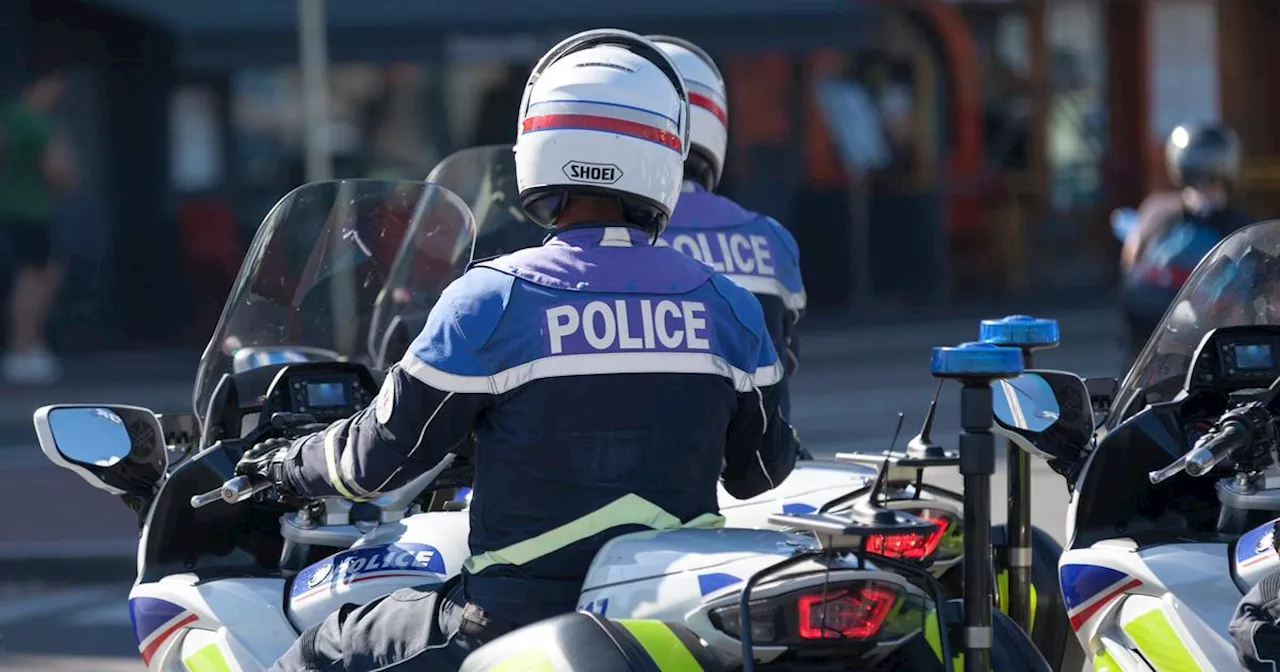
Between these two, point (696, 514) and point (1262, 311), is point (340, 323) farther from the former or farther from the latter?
point (1262, 311)

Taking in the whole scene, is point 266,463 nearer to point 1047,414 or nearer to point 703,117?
point 1047,414

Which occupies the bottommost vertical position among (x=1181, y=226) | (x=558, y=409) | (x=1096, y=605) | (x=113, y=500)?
(x=113, y=500)

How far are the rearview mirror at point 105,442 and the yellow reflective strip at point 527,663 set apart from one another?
1521mm

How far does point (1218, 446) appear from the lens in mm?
4156

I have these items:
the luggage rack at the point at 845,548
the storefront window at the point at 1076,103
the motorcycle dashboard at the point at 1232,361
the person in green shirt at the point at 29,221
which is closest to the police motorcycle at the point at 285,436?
the luggage rack at the point at 845,548

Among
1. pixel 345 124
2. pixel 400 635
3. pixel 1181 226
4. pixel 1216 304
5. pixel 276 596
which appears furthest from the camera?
pixel 345 124

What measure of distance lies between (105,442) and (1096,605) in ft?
6.65

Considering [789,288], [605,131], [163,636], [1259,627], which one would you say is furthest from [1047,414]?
[163,636]

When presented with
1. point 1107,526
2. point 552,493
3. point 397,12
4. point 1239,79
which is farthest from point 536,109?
point 1239,79

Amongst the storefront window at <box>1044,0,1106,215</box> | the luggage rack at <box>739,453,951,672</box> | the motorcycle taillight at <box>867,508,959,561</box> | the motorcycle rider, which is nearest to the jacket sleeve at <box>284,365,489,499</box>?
the luggage rack at <box>739,453,951,672</box>

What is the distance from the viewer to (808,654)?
3.08 m

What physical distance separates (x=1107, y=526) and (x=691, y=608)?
1664mm

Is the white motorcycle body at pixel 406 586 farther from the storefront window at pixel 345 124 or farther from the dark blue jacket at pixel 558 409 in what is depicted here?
the storefront window at pixel 345 124

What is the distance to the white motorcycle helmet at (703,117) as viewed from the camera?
549cm
